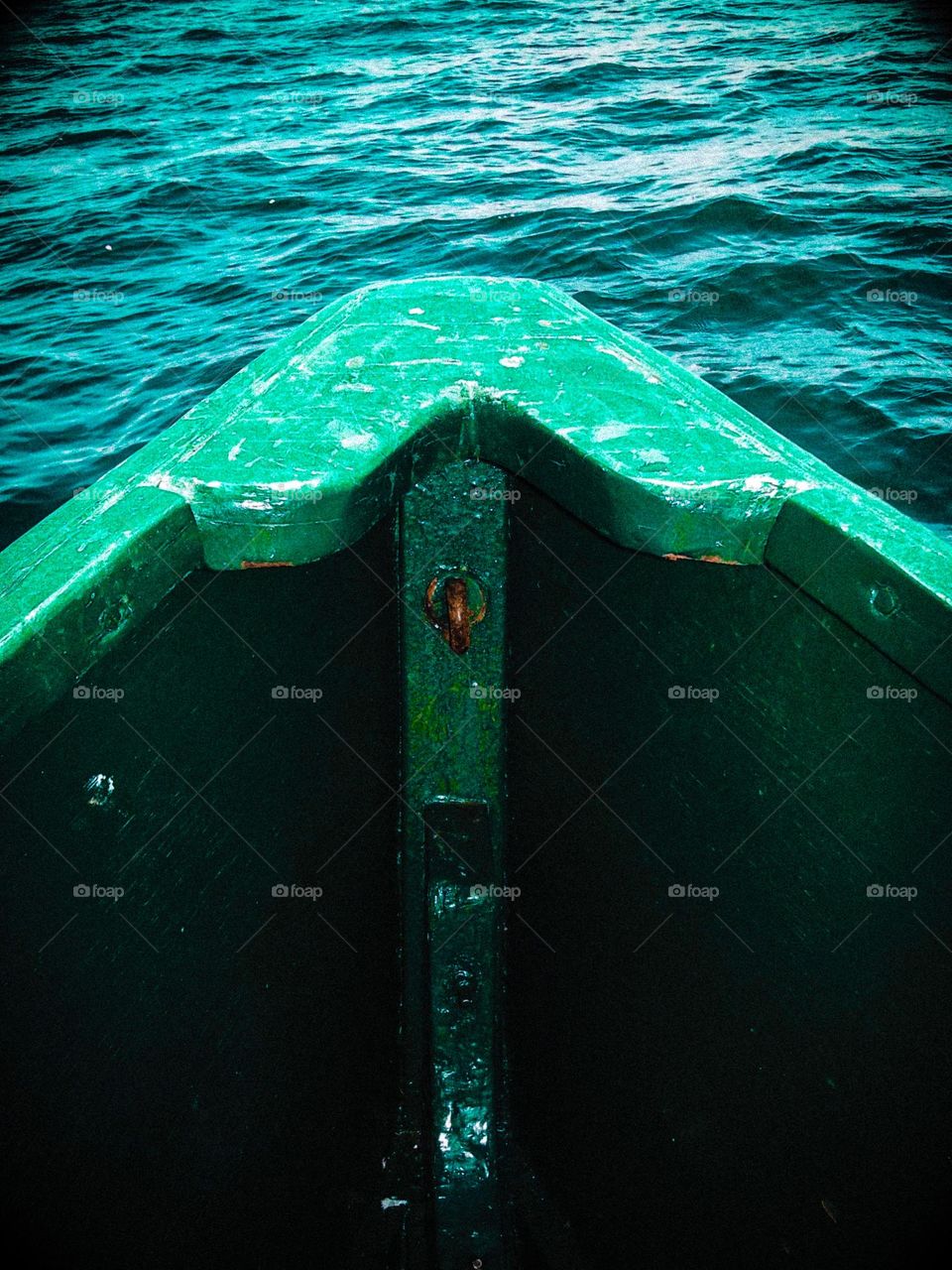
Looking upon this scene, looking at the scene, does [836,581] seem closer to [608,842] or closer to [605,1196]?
[608,842]

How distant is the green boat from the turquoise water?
3.66 m

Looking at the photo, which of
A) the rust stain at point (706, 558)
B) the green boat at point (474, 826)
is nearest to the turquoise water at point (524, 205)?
the green boat at point (474, 826)

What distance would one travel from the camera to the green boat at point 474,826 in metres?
1.28

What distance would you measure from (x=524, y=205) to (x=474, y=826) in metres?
7.90

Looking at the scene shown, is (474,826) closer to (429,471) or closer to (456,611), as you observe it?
(456,611)

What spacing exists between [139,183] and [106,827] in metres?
10.9

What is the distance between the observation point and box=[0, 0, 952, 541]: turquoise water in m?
5.95

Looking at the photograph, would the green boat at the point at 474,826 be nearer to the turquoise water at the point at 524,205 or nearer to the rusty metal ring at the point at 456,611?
the rusty metal ring at the point at 456,611

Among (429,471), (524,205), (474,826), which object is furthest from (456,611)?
(524,205)

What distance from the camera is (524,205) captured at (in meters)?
8.41

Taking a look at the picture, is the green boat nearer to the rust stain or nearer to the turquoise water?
the rust stain

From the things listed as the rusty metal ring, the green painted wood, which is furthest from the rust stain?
the rusty metal ring

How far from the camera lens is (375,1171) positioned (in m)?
2.10

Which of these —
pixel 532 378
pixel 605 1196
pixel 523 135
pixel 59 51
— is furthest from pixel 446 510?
pixel 59 51
